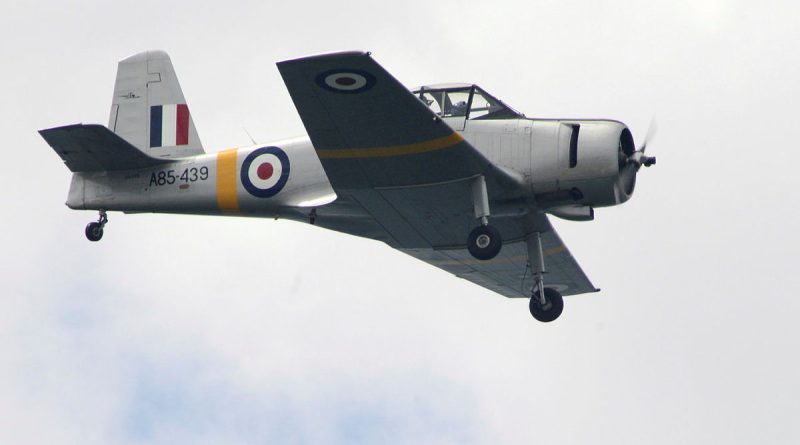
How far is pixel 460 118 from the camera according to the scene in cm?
2084

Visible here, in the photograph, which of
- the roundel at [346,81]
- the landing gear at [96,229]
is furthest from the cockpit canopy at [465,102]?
the landing gear at [96,229]

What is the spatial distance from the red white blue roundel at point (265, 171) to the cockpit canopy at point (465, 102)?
8.58 feet

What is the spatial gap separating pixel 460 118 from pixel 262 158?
Result: 3.34m

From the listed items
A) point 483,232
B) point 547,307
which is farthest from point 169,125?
point 547,307

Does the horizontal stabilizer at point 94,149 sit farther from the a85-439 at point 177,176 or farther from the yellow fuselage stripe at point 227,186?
the yellow fuselage stripe at point 227,186

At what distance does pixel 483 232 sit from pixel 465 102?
1.93 metres

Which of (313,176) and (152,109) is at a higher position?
(313,176)

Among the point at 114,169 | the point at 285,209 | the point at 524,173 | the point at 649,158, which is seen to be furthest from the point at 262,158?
the point at 649,158

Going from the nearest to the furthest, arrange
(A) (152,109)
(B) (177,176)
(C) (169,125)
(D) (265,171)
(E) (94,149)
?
1. (D) (265,171)
2. (E) (94,149)
3. (B) (177,176)
4. (C) (169,125)
5. (A) (152,109)

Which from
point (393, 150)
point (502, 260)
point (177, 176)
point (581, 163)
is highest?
point (393, 150)

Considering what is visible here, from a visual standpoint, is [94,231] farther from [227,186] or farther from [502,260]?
[502,260]

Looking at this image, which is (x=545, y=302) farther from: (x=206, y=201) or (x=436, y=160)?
(x=206, y=201)

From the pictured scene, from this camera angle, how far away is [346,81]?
18.8 m

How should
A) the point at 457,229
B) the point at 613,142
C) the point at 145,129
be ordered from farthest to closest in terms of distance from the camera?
the point at 145,129 < the point at 457,229 < the point at 613,142
